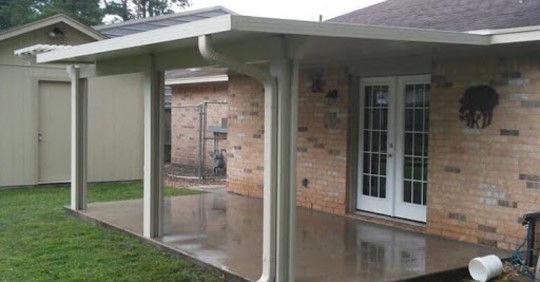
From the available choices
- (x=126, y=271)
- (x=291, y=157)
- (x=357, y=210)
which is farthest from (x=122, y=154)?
(x=291, y=157)

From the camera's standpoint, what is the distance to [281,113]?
5352 millimetres

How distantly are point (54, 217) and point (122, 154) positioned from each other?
14.7ft

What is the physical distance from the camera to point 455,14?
8430 millimetres

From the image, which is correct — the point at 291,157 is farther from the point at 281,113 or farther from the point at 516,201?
the point at 516,201

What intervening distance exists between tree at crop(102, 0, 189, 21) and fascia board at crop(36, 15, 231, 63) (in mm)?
31259

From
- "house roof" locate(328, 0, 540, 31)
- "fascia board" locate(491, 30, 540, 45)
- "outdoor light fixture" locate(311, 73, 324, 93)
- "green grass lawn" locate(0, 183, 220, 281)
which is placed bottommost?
"green grass lawn" locate(0, 183, 220, 281)

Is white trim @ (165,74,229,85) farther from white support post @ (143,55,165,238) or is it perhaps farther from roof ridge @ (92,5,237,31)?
white support post @ (143,55,165,238)

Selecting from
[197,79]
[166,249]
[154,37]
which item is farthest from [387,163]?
[197,79]

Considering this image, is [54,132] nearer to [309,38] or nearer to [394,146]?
[394,146]

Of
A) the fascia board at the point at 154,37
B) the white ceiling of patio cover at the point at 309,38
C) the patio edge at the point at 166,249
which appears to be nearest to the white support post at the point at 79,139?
the patio edge at the point at 166,249

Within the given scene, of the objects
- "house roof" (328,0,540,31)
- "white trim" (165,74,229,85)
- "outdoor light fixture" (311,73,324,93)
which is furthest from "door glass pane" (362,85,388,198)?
"white trim" (165,74,229,85)

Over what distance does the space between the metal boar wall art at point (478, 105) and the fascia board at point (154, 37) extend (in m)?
3.65

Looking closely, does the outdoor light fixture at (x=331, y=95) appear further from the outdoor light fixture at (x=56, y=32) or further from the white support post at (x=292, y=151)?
the outdoor light fixture at (x=56, y=32)

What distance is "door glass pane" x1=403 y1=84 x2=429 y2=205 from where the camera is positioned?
26.6 ft
